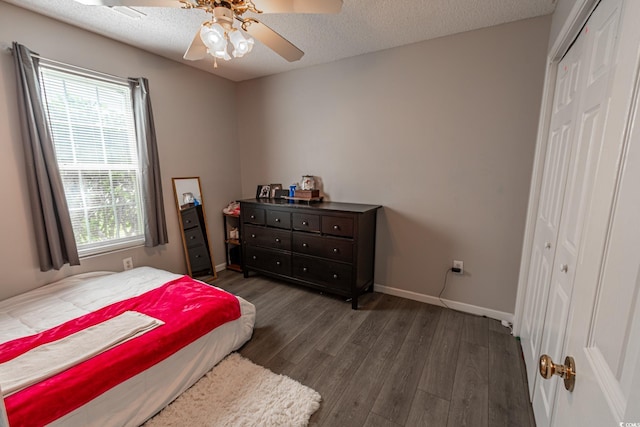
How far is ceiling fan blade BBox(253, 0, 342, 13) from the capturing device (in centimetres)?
133

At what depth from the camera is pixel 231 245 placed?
3738mm

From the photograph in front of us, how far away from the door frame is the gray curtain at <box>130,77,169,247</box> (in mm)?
3290

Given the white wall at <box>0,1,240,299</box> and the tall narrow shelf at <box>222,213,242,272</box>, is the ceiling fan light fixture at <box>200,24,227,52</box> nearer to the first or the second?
the white wall at <box>0,1,240,299</box>

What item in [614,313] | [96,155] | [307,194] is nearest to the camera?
[614,313]

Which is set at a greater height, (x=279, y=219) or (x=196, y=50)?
(x=196, y=50)

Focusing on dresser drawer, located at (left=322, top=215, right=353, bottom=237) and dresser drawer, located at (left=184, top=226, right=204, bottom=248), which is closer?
dresser drawer, located at (left=322, top=215, right=353, bottom=237)

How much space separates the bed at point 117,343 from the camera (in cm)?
123

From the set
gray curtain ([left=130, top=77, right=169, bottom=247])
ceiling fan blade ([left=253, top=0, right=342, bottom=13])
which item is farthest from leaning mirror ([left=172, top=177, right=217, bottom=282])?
ceiling fan blade ([left=253, top=0, right=342, bottom=13])

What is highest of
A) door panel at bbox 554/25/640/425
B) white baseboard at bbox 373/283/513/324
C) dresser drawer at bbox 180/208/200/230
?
door panel at bbox 554/25/640/425

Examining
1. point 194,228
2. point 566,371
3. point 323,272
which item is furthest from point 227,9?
point 194,228

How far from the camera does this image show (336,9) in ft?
4.52

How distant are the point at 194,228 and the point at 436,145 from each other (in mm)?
2832

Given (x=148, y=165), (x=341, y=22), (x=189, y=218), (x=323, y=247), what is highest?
(x=341, y=22)

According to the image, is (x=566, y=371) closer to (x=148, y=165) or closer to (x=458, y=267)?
(x=458, y=267)
